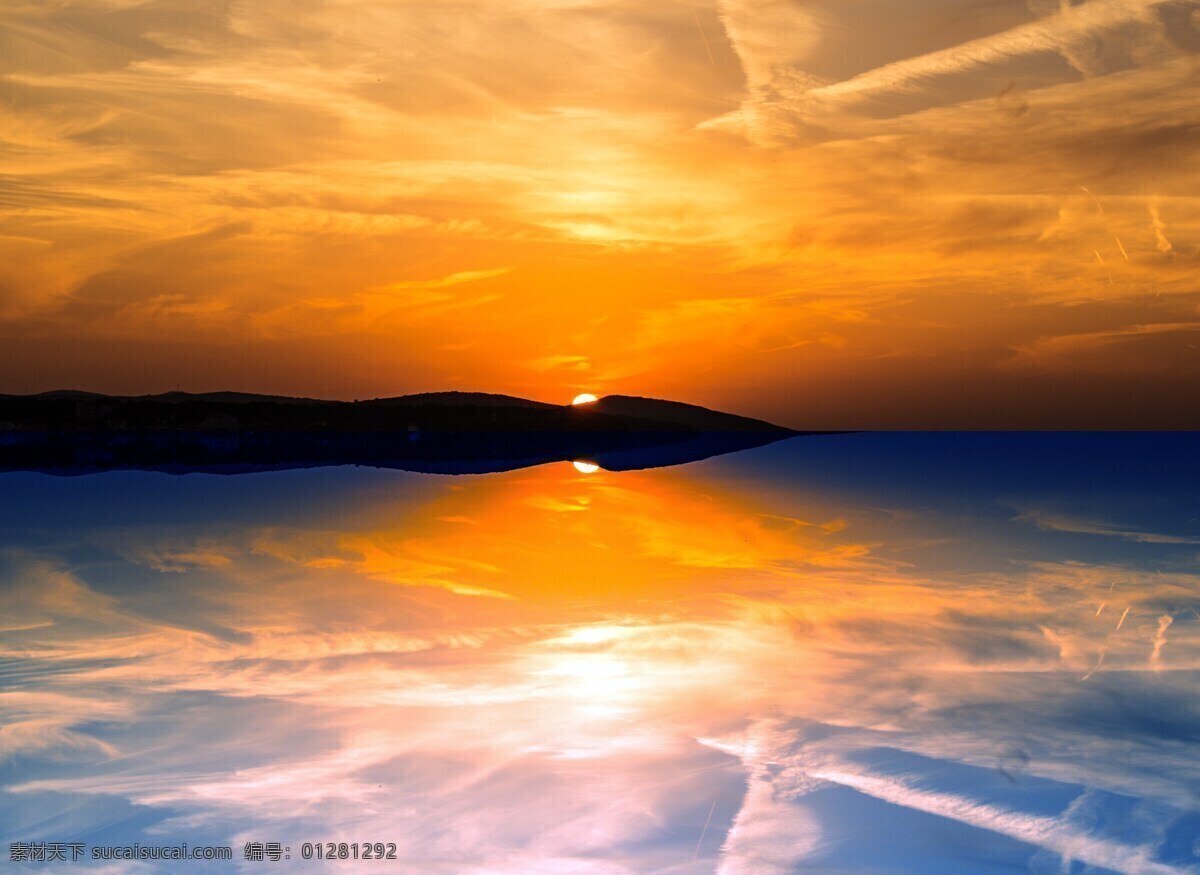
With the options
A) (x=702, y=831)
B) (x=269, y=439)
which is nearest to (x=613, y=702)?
(x=702, y=831)

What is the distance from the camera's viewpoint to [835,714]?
7.55 m

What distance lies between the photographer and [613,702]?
25.6ft

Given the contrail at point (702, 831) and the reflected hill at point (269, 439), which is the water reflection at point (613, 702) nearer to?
the contrail at point (702, 831)

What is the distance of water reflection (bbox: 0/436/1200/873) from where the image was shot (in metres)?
5.60

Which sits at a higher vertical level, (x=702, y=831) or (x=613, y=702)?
(x=613, y=702)

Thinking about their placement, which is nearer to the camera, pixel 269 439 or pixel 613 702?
pixel 613 702

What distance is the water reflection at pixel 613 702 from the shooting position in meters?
5.60

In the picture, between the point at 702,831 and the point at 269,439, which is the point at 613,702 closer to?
the point at 702,831

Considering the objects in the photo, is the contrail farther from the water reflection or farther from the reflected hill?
the reflected hill

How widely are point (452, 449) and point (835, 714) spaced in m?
60.7

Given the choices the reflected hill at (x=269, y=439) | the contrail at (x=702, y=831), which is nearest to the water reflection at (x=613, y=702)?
the contrail at (x=702, y=831)

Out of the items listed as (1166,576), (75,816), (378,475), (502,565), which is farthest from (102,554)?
(378,475)

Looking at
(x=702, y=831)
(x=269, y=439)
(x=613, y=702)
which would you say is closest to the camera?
(x=702, y=831)

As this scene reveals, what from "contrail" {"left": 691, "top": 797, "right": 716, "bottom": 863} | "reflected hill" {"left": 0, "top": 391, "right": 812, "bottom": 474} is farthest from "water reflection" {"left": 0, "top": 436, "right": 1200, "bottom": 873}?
"reflected hill" {"left": 0, "top": 391, "right": 812, "bottom": 474}
